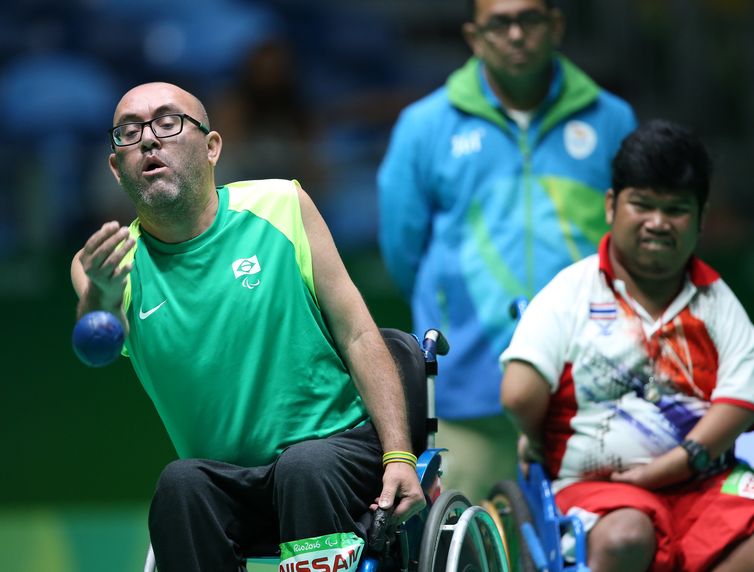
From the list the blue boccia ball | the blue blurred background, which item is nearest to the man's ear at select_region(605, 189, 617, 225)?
the blue boccia ball

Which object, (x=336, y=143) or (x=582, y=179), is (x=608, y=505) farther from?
(x=336, y=143)

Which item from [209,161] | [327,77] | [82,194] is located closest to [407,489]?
[209,161]

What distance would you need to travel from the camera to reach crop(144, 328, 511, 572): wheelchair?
10.5 feet

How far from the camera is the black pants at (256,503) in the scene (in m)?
3.11

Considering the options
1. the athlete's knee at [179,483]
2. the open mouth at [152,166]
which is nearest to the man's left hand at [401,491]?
the athlete's knee at [179,483]

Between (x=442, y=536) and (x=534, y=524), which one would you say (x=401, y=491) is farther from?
(x=534, y=524)

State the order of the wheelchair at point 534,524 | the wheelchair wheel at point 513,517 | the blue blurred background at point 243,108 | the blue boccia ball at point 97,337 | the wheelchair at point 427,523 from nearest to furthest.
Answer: the blue boccia ball at point 97,337, the wheelchair at point 427,523, the wheelchair at point 534,524, the wheelchair wheel at point 513,517, the blue blurred background at point 243,108

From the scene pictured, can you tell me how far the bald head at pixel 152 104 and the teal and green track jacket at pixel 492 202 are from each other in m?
1.35

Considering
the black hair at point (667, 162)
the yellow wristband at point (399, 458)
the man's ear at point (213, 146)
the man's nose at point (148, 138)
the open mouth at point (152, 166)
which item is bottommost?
the yellow wristband at point (399, 458)

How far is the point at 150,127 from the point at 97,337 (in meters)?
0.58

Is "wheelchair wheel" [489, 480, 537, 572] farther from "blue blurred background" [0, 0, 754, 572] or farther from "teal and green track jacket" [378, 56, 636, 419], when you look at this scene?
"blue blurred background" [0, 0, 754, 572]

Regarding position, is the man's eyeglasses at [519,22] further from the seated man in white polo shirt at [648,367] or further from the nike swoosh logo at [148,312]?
the nike swoosh logo at [148,312]

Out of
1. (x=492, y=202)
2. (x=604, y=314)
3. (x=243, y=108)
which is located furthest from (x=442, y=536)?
(x=243, y=108)

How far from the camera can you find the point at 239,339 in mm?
3332
